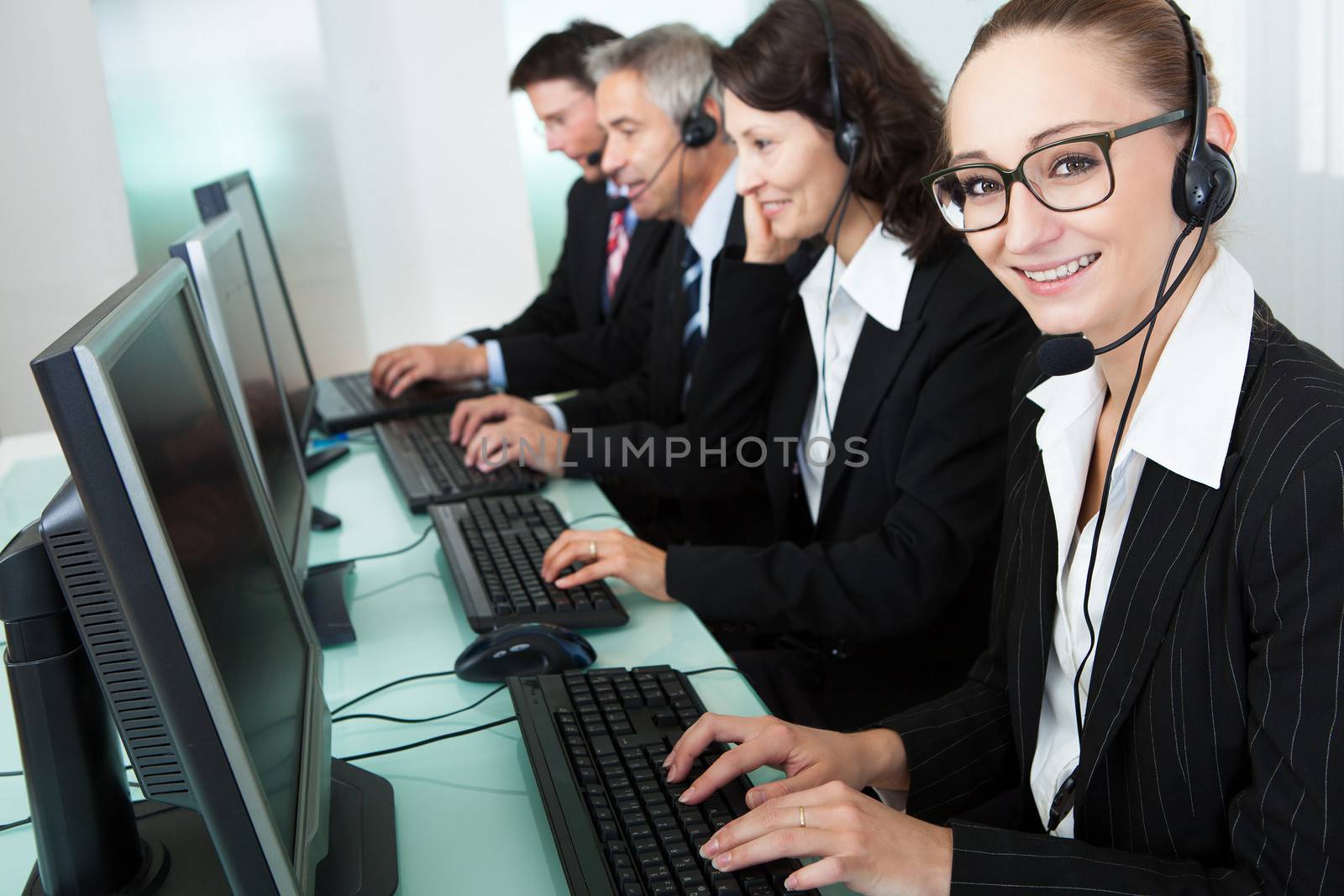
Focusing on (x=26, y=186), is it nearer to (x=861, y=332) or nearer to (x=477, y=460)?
(x=477, y=460)

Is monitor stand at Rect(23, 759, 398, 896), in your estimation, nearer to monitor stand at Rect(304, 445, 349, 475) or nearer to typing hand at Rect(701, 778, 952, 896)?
typing hand at Rect(701, 778, 952, 896)

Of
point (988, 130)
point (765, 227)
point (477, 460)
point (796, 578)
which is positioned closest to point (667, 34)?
point (765, 227)

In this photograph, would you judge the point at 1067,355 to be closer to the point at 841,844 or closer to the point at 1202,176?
the point at 1202,176

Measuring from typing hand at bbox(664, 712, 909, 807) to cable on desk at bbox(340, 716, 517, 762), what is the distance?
195 millimetres

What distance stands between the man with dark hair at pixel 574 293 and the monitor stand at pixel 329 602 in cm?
92

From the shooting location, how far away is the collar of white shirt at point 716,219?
2174mm

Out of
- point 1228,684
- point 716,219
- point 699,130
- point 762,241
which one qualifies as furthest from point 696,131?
point 1228,684

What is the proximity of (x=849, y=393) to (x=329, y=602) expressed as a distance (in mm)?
687

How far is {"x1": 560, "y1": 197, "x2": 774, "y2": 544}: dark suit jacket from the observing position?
1.70m

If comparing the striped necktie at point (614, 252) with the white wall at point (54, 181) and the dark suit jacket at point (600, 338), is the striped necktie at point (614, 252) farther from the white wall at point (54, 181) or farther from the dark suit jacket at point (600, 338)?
the white wall at point (54, 181)

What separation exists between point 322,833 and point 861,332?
949 millimetres

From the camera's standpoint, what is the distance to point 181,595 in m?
0.59

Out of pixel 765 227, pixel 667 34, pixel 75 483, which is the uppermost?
pixel 667 34

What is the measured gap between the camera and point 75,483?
0.56 meters
